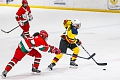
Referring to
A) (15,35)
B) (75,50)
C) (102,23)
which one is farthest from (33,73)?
(102,23)

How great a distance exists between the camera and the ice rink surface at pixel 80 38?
5.78 m

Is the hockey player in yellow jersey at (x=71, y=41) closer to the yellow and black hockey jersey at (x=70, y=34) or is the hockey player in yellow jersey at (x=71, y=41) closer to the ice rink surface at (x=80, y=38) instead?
the yellow and black hockey jersey at (x=70, y=34)

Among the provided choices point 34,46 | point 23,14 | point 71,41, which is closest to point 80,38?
point 23,14

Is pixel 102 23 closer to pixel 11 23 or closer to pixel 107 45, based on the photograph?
pixel 11 23

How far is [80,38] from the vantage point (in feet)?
30.5

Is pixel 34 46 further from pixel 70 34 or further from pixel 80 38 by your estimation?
pixel 80 38

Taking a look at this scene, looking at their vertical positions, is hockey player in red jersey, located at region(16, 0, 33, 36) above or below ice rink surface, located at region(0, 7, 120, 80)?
above

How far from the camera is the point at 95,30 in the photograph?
10.5m

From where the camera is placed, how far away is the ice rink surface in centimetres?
578

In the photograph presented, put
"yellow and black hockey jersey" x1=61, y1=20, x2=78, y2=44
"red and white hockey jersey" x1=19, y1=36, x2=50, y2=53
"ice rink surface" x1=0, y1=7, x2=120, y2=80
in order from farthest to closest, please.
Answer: "yellow and black hockey jersey" x1=61, y1=20, x2=78, y2=44 → "ice rink surface" x1=0, y1=7, x2=120, y2=80 → "red and white hockey jersey" x1=19, y1=36, x2=50, y2=53

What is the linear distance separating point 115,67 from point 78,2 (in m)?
8.89

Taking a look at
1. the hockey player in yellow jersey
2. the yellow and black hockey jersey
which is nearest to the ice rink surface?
the hockey player in yellow jersey

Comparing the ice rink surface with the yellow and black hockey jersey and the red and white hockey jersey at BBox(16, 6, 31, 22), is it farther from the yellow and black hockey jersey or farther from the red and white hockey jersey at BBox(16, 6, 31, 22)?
the red and white hockey jersey at BBox(16, 6, 31, 22)

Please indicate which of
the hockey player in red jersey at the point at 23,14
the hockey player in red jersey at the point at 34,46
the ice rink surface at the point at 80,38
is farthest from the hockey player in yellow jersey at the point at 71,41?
the hockey player in red jersey at the point at 23,14
